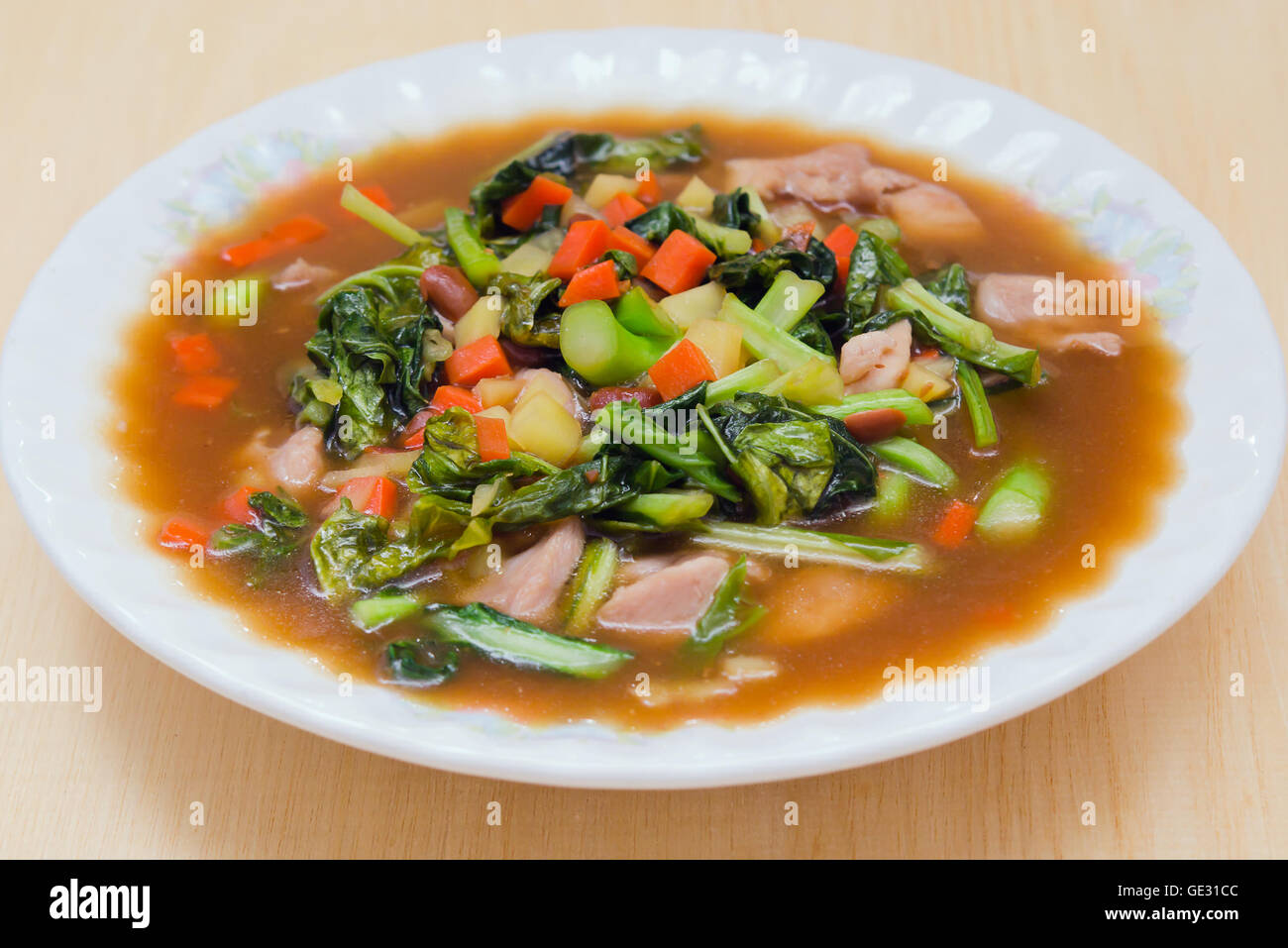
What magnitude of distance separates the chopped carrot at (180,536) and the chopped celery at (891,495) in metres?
1.84

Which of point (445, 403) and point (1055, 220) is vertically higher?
point (1055, 220)

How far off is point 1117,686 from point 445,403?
2.09 meters

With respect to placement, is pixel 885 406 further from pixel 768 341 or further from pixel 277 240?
pixel 277 240

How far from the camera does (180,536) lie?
3318 mm

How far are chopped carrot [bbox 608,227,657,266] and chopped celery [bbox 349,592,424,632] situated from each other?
153cm

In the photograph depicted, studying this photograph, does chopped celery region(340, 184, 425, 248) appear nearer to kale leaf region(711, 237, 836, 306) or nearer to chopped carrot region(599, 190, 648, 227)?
chopped carrot region(599, 190, 648, 227)

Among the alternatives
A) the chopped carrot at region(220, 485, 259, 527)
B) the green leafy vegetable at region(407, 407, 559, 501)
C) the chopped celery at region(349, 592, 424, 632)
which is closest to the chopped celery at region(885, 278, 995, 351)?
the green leafy vegetable at region(407, 407, 559, 501)

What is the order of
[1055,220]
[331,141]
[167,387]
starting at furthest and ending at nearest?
[331,141]
[1055,220]
[167,387]

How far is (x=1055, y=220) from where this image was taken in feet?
15.0

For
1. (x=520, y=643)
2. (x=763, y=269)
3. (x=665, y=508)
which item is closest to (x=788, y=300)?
(x=763, y=269)

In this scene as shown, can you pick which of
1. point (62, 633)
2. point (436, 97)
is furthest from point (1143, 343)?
point (62, 633)

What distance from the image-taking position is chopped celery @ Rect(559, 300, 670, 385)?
3.69 m

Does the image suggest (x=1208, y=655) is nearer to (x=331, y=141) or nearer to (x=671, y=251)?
(x=671, y=251)

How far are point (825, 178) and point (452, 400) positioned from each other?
6.26ft
